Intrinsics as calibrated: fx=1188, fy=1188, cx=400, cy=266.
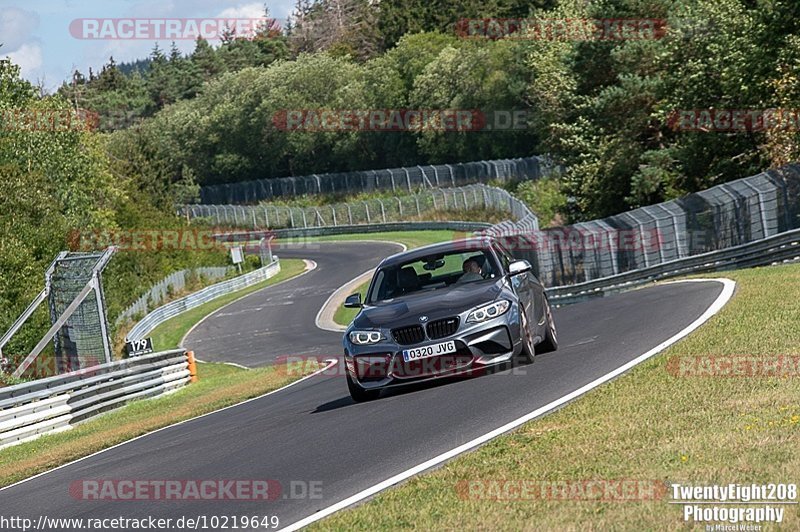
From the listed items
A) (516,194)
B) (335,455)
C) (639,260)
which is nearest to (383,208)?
(516,194)

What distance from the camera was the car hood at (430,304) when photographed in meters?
12.5

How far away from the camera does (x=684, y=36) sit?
146 feet

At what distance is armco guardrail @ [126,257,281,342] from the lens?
50.8 m

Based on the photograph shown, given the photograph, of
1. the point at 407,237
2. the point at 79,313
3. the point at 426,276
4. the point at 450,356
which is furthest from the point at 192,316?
the point at 450,356

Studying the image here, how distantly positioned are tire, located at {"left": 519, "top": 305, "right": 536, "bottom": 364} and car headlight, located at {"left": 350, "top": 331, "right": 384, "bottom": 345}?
157 centimetres

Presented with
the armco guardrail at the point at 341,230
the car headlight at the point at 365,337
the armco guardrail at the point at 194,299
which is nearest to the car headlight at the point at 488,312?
the car headlight at the point at 365,337

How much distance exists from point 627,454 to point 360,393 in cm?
581

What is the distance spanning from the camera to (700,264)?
1200 inches

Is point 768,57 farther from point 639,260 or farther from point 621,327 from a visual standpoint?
point 621,327

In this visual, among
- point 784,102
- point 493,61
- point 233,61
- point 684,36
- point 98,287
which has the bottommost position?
point 98,287

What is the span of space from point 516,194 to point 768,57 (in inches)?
1523

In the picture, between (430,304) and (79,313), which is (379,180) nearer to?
(79,313)

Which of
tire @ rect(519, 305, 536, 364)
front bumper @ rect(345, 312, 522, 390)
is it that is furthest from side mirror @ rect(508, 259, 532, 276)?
front bumper @ rect(345, 312, 522, 390)

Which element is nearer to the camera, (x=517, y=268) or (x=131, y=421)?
(x=517, y=268)
